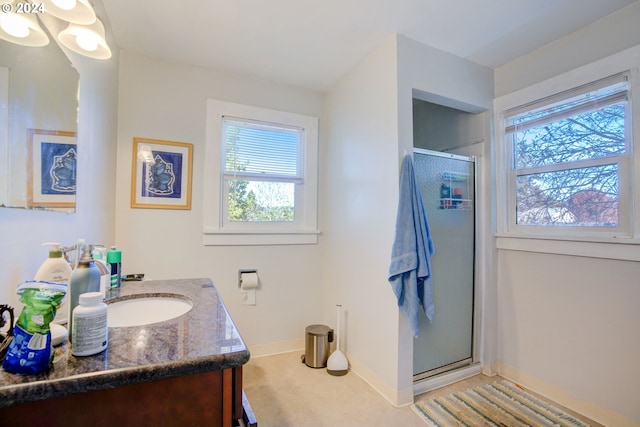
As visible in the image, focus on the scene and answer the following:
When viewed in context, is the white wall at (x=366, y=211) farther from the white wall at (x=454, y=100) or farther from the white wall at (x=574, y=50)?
the white wall at (x=574, y=50)

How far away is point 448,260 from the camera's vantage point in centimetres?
215

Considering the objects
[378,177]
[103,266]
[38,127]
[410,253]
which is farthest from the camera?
[378,177]

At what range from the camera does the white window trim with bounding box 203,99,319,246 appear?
230cm

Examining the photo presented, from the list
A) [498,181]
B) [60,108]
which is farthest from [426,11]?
[60,108]

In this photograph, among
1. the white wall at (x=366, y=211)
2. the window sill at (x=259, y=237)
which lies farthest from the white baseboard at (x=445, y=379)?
the window sill at (x=259, y=237)

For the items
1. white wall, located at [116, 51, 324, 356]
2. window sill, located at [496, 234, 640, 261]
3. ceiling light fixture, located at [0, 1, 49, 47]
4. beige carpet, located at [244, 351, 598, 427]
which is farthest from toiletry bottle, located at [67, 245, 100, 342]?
window sill, located at [496, 234, 640, 261]

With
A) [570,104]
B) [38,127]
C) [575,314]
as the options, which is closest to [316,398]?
[575,314]

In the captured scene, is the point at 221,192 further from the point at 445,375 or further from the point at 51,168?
the point at 445,375

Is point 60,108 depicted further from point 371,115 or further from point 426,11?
point 426,11

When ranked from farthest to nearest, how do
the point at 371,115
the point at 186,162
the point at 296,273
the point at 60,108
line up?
the point at 296,273
the point at 186,162
the point at 371,115
the point at 60,108

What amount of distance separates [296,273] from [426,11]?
6.94 ft

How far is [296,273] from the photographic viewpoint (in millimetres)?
2607

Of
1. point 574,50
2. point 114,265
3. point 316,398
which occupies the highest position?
point 574,50

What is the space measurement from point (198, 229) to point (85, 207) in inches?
35.2
